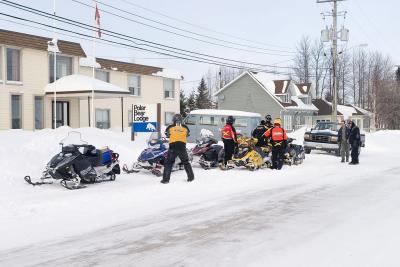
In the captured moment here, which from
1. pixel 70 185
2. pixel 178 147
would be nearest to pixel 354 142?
pixel 178 147

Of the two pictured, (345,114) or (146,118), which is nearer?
(146,118)

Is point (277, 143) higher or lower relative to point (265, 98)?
lower

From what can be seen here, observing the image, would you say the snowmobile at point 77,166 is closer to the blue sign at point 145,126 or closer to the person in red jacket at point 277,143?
the person in red jacket at point 277,143

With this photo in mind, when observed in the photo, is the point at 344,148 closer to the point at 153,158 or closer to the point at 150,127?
the point at 150,127

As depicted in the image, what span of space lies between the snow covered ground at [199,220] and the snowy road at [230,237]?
1 centimetres

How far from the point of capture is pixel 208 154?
1697 cm

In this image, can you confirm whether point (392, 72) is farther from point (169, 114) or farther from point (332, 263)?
point (332, 263)

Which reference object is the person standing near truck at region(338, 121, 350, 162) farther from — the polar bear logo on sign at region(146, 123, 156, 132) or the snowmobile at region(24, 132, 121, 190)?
the snowmobile at region(24, 132, 121, 190)

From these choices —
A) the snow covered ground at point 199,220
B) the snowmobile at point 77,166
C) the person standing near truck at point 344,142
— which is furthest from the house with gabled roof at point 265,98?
the snowmobile at point 77,166

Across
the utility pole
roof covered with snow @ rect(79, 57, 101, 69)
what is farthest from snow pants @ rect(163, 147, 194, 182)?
the utility pole

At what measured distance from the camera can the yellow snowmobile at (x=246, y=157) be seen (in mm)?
16609

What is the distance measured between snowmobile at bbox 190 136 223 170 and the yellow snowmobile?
1.86 ft

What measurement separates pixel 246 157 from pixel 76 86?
1523 centimetres

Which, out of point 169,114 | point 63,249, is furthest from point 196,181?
point 169,114
